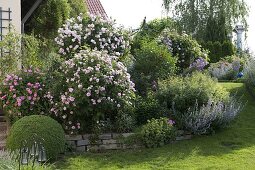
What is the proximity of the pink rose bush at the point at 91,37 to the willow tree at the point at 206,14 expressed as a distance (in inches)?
571

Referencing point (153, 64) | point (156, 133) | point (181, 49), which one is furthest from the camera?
point (181, 49)

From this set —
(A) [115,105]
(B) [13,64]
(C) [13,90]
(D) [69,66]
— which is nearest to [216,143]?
(A) [115,105]

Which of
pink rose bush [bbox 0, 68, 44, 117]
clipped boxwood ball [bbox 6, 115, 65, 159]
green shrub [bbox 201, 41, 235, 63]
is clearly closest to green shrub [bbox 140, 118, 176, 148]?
clipped boxwood ball [bbox 6, 115, 65, 159]

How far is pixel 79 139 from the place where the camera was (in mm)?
8477

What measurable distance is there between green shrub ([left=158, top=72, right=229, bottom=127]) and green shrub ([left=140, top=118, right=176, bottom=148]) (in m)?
0.53

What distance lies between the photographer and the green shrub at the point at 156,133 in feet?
27.6

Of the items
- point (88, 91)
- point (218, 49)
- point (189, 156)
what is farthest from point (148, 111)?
point (218, 49)

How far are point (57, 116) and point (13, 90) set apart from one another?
1.11 m

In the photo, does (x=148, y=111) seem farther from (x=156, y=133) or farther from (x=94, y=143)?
(x=94, y=143)

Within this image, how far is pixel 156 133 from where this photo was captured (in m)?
8.46

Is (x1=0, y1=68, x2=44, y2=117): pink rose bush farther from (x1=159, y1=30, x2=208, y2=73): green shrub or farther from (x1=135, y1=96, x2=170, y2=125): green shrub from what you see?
(x1=159, y1=30, x2=208, y2=73): green shrub

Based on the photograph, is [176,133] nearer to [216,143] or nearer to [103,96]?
[216,143]

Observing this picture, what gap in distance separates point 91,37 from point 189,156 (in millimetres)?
3957

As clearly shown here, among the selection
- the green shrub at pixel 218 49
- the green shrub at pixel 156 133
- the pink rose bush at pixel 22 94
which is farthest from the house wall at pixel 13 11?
the green shrub at pixel 218 49
